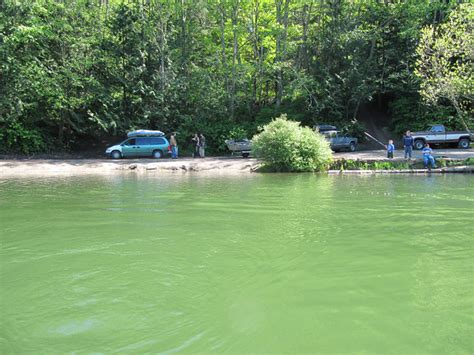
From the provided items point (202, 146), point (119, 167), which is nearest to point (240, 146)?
point (202, 146)

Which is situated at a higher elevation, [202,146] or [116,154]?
[202,146]

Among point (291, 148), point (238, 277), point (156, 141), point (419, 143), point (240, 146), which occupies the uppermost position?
point (156, 141)

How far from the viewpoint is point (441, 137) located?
31156 millimetres

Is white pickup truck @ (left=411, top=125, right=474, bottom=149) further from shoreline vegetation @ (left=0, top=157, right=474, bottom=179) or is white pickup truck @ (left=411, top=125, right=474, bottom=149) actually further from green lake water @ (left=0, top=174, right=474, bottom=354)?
green lake water @ (left=0, top=174, right=474, bottom=354)

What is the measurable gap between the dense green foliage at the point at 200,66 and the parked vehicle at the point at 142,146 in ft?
6.00

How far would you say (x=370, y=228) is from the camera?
9539 mm

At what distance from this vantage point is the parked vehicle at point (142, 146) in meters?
30.3

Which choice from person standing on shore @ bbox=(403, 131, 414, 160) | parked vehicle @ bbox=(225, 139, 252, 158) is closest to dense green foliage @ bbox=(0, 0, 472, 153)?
parked vehicle @ bbox=(225, 139, 252, 158)

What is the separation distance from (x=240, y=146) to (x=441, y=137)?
44.7 feet

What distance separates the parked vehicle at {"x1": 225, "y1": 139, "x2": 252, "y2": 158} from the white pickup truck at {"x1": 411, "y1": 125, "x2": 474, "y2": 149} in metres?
11.4

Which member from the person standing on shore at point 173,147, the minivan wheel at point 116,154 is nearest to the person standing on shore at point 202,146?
the person standing on shore at point 173,147

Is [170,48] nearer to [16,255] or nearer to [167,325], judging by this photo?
[16,255]

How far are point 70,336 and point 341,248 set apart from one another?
15.7 ft

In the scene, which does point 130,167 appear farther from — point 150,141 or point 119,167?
point 150,141
